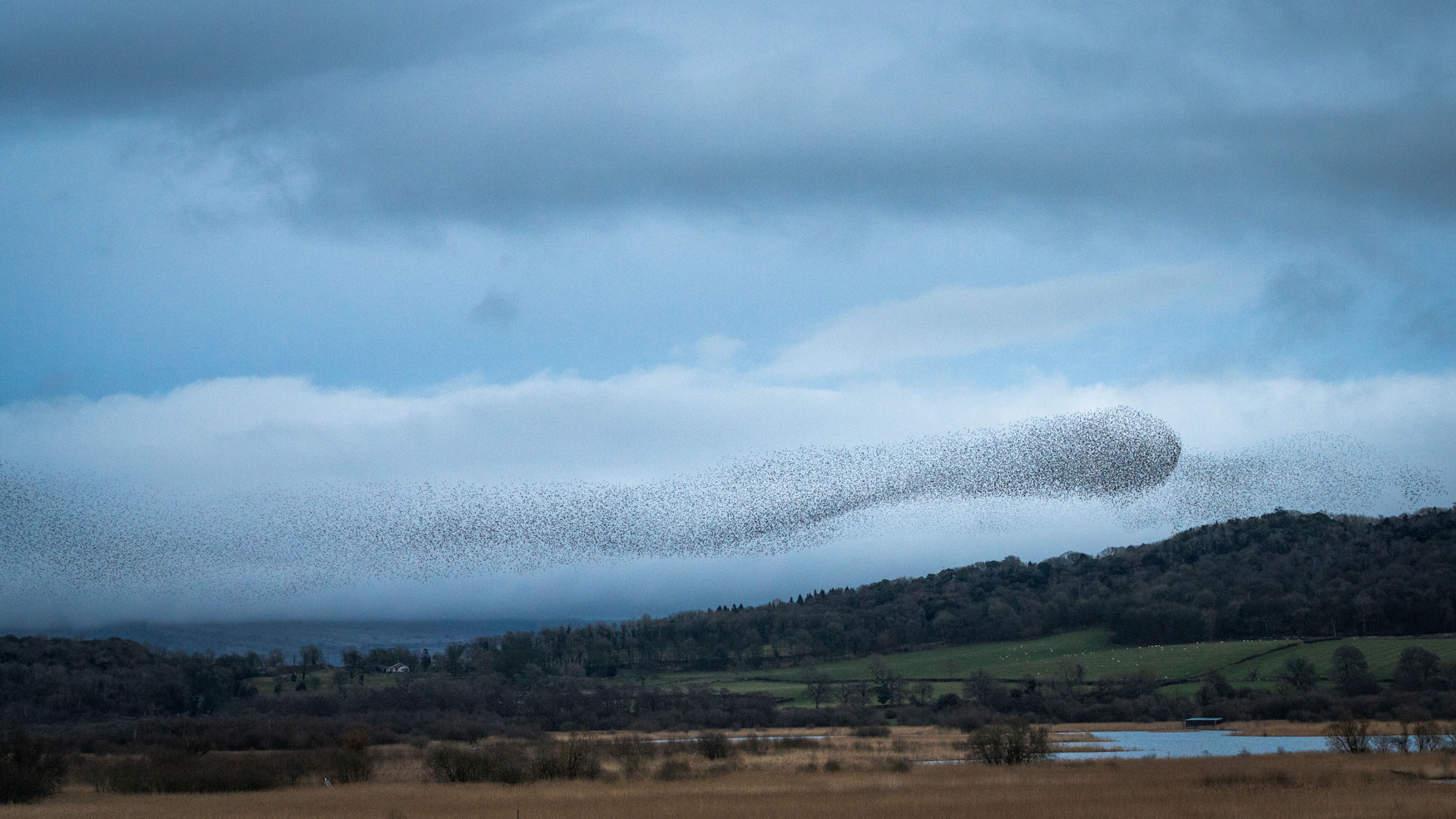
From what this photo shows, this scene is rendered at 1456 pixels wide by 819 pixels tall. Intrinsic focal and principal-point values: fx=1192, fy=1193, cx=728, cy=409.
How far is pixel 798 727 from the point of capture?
13150cm

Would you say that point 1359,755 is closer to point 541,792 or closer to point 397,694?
point 541,792

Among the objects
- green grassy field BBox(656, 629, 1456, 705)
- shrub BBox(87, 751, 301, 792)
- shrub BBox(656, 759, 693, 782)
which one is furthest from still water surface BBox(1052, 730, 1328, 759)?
shrub BBox(87, 751, 301, 792)

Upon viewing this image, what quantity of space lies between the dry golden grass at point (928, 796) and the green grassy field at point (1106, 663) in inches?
3598

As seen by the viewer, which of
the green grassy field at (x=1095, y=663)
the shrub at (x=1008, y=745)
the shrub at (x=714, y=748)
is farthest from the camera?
the green grassy field at (x=1095, y=663)

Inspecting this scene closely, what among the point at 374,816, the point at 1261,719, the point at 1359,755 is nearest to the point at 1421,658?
the point at 1261,719

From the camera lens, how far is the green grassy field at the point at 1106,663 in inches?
5861

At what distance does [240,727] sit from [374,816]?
75274 millimetres

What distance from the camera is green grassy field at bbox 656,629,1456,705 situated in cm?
14888

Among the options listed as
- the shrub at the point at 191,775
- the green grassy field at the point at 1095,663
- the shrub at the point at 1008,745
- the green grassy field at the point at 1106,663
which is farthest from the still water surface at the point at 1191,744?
the shrub at the point at 191,775

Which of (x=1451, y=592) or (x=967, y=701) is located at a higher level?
(x=1451, y=592)

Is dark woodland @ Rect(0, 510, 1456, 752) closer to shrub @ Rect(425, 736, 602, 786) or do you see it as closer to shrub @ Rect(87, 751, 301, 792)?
shrub @ Rect(87, 751, 301, 792)

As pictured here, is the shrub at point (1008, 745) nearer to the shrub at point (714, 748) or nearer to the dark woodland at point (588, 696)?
the shrub at point (714, 748)

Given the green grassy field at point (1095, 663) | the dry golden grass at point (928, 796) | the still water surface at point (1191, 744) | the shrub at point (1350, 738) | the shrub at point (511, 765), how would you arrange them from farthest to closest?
the green grassy field at point (1095, 663)
the still water surface at point (1191, 744)
the shrub at point (1350, 738)
the shrub at point (511, 765)
the dry golden grass at point (928, 796)

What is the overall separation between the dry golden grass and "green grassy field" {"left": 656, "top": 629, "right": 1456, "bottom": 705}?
3598 inches
